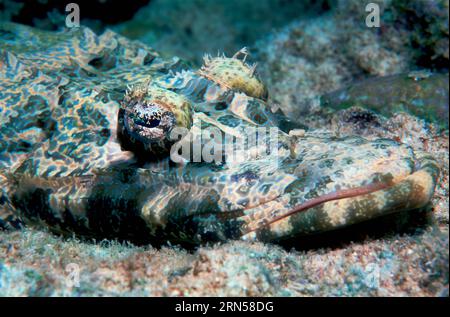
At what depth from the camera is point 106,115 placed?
4156 mm

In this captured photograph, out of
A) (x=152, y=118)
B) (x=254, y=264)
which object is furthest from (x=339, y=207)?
(x=152, y=118)

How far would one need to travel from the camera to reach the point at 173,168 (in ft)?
12.1

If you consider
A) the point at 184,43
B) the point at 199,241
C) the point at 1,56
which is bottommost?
the point at 199,241

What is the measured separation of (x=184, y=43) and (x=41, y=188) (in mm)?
8435

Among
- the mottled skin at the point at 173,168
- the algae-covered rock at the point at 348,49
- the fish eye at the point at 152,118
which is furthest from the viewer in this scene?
the algae-covered rock at the point at 348,49

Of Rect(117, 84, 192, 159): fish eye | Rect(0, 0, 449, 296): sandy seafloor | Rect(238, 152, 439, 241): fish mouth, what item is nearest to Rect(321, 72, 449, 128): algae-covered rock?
Rect(0, 0, 449, 296): sandy seafloor

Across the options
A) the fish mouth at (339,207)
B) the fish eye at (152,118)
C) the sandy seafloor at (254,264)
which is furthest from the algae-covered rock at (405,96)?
the fish eye at (152,118)

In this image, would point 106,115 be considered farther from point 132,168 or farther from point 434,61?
point 434,61

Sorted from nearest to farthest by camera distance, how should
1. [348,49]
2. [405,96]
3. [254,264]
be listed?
[254,264] < [405,96] < [348,49]

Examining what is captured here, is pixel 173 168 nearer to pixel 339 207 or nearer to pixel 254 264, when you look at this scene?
pixel 254 264

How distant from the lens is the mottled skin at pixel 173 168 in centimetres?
310

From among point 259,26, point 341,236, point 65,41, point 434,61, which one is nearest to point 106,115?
point 65,41

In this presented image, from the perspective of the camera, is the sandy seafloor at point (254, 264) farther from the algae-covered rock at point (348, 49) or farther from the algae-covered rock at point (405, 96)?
the algae-covered rock at point (348, 49)

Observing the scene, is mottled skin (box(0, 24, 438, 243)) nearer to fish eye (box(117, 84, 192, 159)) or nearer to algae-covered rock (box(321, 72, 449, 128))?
fish eye (box(117, 84, 192, 159))
